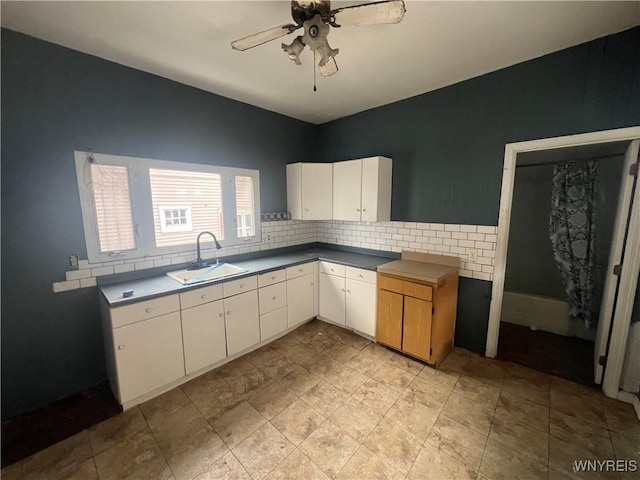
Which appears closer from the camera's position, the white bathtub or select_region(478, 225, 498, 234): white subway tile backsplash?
select_region(478, 225, 498, 234): white subway tile backsplash

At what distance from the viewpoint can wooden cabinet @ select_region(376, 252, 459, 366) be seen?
7.78 ft

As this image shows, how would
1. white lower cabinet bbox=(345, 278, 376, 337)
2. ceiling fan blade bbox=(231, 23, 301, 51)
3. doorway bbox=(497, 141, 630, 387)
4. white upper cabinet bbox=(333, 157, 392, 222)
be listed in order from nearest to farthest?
ceiling fan blade bbox=(231, 23, 301, 51) < doorway bbox=(497, 141, 630, 387) < white lower cabinet bbox=(345, 278, 376, 337) < white upper cabinet bbox=(333, 157, 392, 222)

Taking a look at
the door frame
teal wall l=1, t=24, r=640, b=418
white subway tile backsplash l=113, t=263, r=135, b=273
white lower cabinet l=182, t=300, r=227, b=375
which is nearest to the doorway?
the door frame

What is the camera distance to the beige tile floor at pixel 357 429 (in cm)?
153

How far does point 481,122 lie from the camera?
2.46m

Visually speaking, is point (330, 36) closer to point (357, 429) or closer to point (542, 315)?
point (357, 429)

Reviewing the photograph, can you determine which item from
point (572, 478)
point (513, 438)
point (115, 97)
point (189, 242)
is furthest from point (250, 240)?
point (572, 478)

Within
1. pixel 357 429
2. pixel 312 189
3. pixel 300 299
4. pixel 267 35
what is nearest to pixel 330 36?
pixel 267 35

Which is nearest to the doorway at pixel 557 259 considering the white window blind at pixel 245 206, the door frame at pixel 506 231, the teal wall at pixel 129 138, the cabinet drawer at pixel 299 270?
the door frame at pixel 506 231

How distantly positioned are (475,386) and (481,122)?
244 centimetres

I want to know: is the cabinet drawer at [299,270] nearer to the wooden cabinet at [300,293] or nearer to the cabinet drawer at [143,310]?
the wooden cabinet at [300,293]

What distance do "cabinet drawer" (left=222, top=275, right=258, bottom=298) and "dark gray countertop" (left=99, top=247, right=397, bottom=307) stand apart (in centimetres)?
5

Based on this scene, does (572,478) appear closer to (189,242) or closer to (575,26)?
(575,26)

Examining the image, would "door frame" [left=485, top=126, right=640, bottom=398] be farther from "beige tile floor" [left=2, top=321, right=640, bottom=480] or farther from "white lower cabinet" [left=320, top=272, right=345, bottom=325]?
"white lower cabinet" [left=320, top=272, right=345, bottom=325]
